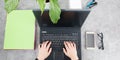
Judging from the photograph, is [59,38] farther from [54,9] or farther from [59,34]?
[54,9]

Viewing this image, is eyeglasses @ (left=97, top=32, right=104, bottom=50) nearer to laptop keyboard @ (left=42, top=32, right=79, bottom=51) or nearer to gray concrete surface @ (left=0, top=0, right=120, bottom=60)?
gray concrete surface @ (left=0, top=0, right=120, bottom=60)

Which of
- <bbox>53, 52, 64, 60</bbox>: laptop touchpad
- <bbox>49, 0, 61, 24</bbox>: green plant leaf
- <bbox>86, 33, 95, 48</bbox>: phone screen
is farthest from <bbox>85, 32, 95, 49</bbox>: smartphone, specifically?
<bbox>49, 0, 61, 24</bbox>: green plant leaf

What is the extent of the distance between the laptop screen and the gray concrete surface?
4.9 inches

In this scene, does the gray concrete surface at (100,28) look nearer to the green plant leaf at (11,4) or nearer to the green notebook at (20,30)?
the green notebook at (20,30)

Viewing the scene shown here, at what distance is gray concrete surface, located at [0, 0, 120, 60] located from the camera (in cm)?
111

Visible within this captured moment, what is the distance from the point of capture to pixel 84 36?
1139mm

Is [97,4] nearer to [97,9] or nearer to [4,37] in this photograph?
[97,9]

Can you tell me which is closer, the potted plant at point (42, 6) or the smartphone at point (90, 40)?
the potted plant at point (42, 6)

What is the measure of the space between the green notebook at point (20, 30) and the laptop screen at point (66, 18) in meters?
0.08

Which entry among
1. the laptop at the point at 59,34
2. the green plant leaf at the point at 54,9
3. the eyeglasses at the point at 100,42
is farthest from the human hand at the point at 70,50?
the green plant leaf at the point at 54,9

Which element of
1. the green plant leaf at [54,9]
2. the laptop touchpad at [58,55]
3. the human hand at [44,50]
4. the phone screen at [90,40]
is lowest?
the laptop touchpad at [58,55]

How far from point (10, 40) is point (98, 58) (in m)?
0.52

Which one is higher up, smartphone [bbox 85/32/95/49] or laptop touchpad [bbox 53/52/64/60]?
smartphone [bbox 85/32/95/49]

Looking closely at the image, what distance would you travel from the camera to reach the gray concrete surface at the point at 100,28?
111 cm
